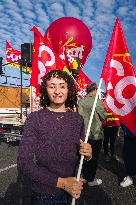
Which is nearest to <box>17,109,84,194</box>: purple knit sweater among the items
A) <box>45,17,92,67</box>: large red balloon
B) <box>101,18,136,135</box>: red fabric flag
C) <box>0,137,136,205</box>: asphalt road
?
<box>101,18,136,135</box>: red fabric flag

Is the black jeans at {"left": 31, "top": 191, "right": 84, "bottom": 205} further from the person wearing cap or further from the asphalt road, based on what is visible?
the person wearing cap

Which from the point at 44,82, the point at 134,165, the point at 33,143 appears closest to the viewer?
the point at 33,143

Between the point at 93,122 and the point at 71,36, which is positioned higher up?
the point at 71,36

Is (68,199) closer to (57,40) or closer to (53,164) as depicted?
(53,164)

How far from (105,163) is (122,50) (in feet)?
16.8

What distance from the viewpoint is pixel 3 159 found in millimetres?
8172

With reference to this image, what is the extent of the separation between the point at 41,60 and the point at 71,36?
6.64m

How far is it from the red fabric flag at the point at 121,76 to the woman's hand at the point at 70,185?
1.35 m

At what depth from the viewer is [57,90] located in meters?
2.29

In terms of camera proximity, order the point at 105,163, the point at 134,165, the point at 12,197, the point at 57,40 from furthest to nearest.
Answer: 1. the point at 57,40
2. the point at 105,163
3. the point at 134,165
4. the point at 12,197

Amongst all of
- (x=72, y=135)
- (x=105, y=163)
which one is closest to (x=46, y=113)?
(x=72, y=135)

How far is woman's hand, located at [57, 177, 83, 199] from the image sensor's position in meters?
1.91

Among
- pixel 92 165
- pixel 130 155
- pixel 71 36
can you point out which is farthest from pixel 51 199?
pixel 71 36

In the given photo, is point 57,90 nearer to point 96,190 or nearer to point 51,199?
point 51,199
